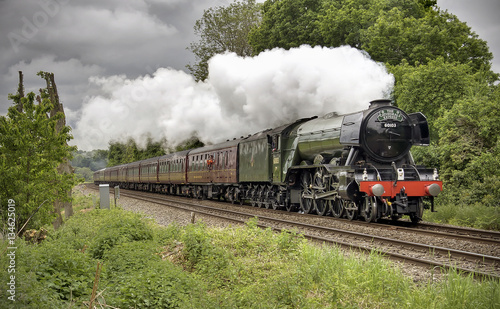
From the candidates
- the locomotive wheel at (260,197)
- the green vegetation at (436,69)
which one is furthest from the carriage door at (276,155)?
the green vegetation at (436,69)

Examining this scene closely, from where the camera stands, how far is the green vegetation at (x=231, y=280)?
479 centimetres

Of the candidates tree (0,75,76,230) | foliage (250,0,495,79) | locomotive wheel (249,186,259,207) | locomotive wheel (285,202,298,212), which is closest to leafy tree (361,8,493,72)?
foliage (250,0,495,79)

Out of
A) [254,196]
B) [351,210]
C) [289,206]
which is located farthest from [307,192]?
[254,196]

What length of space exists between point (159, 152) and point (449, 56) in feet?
120

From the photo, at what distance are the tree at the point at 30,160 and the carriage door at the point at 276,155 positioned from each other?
7586 mm

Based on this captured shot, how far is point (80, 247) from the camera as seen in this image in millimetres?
8578

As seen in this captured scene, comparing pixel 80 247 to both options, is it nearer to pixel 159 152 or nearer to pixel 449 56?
pixel 449 56

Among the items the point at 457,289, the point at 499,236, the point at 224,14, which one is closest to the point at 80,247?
the point at 457,289

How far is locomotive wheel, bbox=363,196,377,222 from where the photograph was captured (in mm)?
11094

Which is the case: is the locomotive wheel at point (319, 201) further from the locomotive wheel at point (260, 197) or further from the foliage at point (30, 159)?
the foliage at point (30, 159)

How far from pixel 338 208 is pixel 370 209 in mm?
1744

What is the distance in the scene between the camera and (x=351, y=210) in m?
12.2

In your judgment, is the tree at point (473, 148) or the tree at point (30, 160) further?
the tree at point (473, 148)

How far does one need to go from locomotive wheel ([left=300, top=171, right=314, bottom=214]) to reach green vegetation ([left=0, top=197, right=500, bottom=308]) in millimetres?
6441
